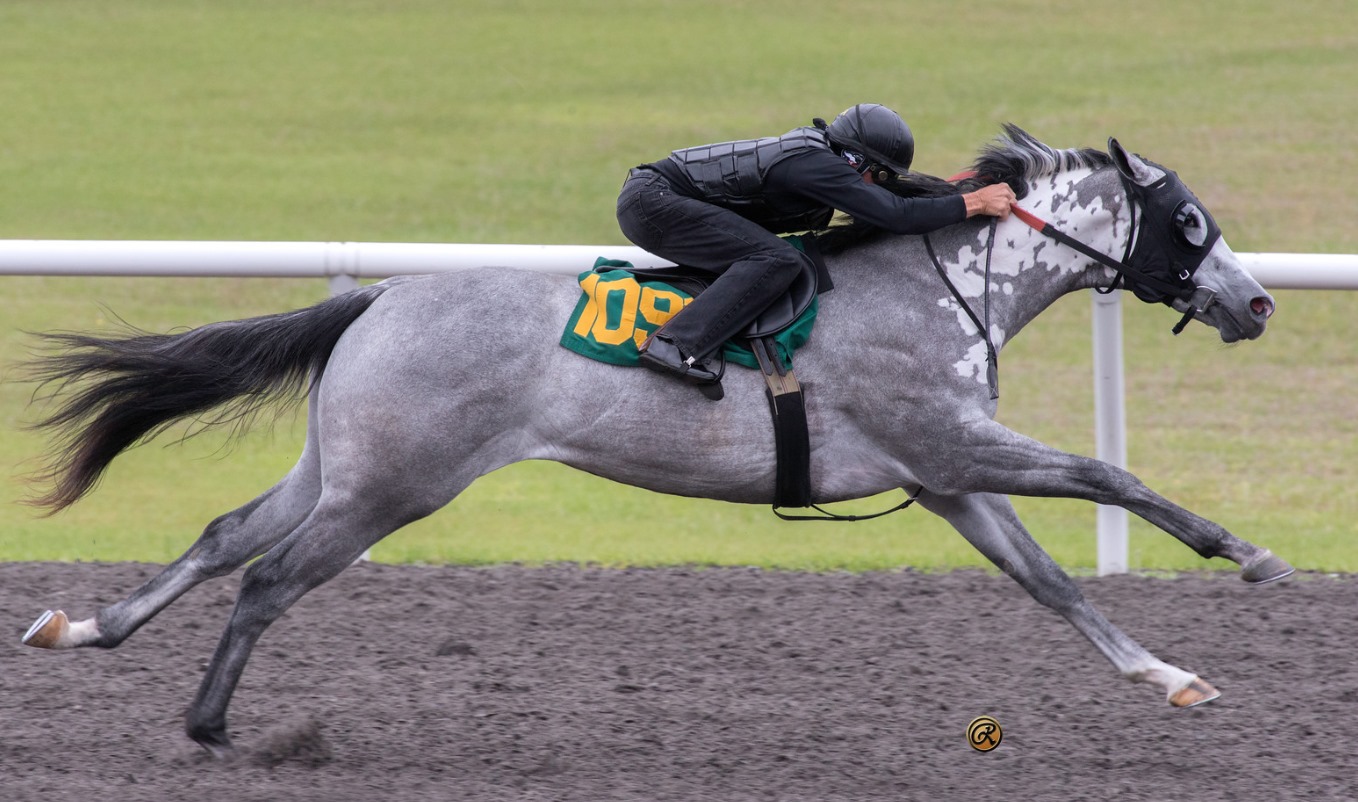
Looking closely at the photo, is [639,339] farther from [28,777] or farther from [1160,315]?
[1160,315]

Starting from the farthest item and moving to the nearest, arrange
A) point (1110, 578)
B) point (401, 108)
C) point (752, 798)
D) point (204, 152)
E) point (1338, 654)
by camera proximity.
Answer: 1. point (401, 108)
2. point (204, 152)
3. point (1110, 578)
4. point (1338, 654)
5. point (752, 798)

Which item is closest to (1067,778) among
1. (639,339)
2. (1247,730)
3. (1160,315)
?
(1247,730)

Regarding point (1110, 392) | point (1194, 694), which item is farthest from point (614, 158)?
point (1194, 694)

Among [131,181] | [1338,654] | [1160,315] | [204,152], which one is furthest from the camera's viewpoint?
[204,152]

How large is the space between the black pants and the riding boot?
28 mm

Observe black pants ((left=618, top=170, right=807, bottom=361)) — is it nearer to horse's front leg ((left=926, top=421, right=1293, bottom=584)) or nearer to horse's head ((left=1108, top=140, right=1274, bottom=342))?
horse's front leg ((left=926, top=421, right=1293, bottom=584))

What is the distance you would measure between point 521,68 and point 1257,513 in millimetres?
14203

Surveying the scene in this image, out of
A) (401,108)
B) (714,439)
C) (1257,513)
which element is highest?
(401,108)

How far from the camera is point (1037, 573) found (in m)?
4.82

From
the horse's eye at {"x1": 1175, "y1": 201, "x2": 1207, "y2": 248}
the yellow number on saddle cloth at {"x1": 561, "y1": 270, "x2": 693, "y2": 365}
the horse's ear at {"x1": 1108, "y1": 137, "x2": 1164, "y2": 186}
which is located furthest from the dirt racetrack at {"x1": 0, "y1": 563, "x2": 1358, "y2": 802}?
the horse's ear at {"x1": 1108, "y1": 137, "x2": 1164, "y2": 186}

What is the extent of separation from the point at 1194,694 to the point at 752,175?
1.91m

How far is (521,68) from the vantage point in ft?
66.0

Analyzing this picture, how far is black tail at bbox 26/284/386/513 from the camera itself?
4.78 meters

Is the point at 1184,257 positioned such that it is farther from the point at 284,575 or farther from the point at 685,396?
the point at 284,575
